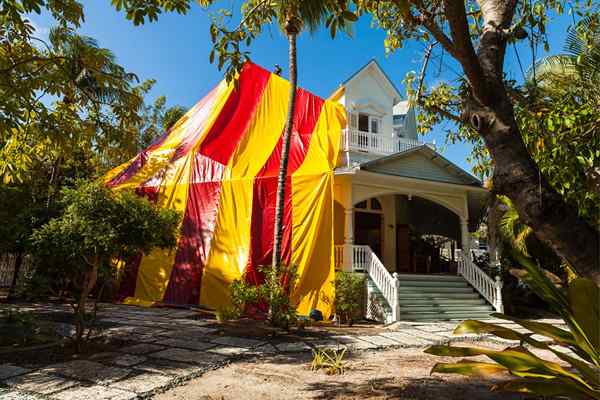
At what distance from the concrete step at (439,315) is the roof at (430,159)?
3999 millimetres

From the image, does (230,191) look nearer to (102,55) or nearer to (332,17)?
(102,55)

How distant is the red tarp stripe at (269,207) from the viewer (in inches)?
436

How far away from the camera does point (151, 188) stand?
13.7 meters

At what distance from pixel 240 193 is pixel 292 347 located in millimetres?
6120

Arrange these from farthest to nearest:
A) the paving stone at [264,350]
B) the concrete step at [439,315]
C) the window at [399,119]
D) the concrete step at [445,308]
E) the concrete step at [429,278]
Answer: the window at [399,119] → the concrete step at [429,278] → the concrete step at [445,308] → the concrete step at [439,315] → the paving stone at [264,350]

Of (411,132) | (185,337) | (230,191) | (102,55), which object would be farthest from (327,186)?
(411,132)

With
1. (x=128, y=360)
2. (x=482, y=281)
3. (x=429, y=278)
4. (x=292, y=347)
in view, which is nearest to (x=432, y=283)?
(x=429, y=278)

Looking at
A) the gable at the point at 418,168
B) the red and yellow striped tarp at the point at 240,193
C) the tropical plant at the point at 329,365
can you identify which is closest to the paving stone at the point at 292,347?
the tropical plant at the point at 329,365

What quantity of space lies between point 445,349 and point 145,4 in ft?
12.6

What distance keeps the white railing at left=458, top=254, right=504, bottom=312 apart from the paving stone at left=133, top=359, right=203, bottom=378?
30.8 ft

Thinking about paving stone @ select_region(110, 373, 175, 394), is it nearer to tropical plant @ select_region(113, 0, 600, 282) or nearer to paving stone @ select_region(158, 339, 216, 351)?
paving stone @ select_region(158, 339, 216, 351)

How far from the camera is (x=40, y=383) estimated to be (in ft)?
14.1

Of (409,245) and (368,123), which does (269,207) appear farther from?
(409,245)

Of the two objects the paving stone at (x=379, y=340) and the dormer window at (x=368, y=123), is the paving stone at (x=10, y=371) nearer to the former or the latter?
the paving stone at (x=379, y=340)
